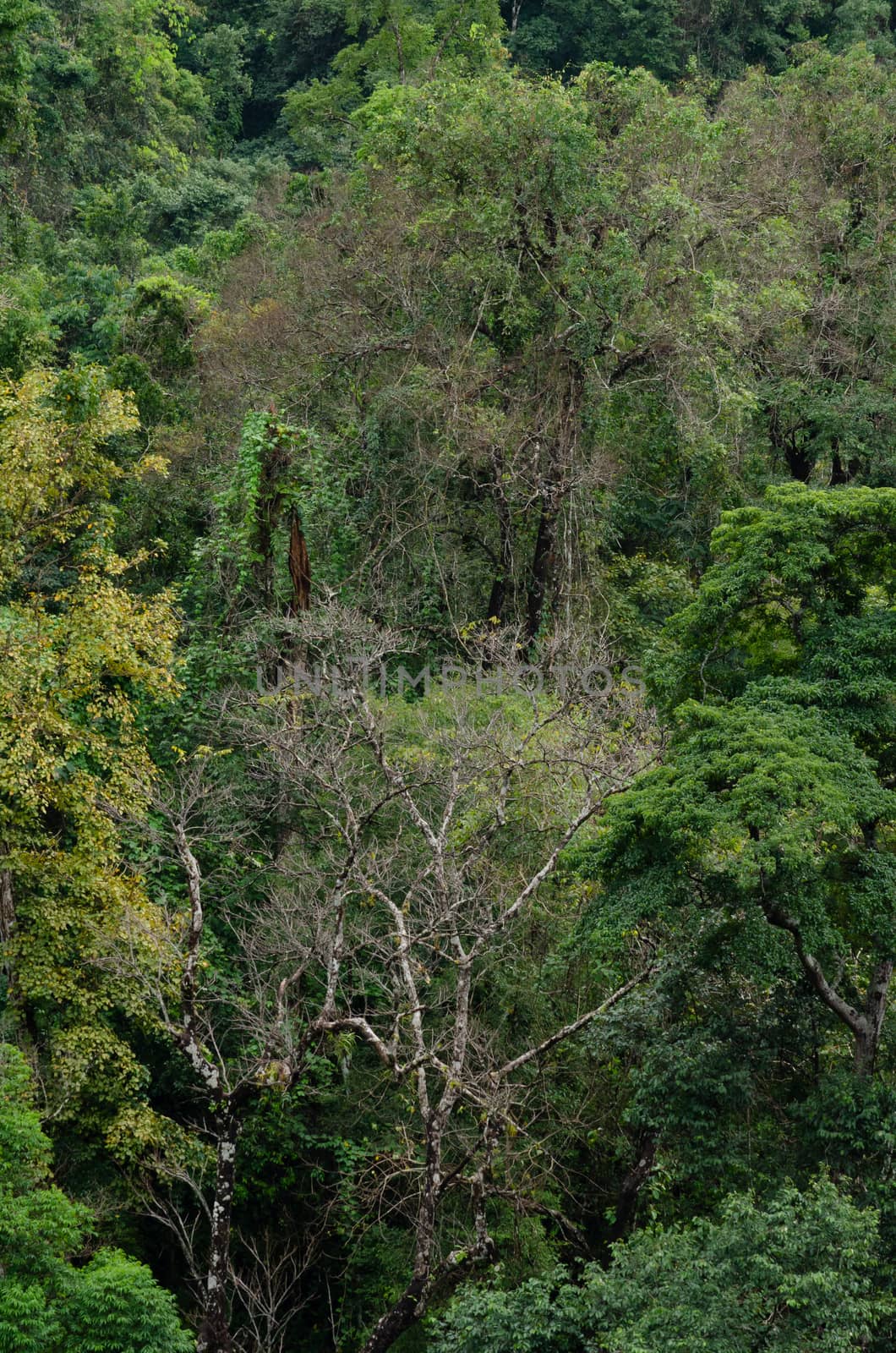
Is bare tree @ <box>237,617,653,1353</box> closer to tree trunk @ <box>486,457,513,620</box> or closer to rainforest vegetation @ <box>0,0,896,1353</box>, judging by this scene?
rainforest vegetation @ <box>0,0,896,1353</box>

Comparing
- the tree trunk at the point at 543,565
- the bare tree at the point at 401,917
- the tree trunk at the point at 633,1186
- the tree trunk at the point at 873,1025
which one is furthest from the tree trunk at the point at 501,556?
the tree trunk at the point at 873,1025

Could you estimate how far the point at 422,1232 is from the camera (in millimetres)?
9500

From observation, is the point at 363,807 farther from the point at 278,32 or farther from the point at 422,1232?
the point at 278,32

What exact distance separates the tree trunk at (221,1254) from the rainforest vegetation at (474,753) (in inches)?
1.7

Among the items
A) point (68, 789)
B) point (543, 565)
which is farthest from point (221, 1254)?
point (543, 565)

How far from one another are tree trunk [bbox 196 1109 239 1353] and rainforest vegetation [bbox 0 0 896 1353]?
43mm

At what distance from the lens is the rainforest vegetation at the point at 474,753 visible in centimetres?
903

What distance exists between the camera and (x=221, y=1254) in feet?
32.6

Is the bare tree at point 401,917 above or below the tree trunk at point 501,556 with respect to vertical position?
below

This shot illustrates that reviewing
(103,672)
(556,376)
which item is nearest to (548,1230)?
(103,672)

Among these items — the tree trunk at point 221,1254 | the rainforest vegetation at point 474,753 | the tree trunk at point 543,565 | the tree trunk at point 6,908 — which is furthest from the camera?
the tree trunk at point 543,565

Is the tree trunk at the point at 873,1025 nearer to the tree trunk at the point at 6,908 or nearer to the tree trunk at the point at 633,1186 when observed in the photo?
the tree trunk at the point at 633,1186

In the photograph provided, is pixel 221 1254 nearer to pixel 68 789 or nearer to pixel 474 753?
pixel 68 789

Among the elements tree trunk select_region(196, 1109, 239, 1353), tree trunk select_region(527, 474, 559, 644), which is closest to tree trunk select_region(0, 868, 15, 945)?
tree trunk select_region(196, 1109, 239, 1353)
